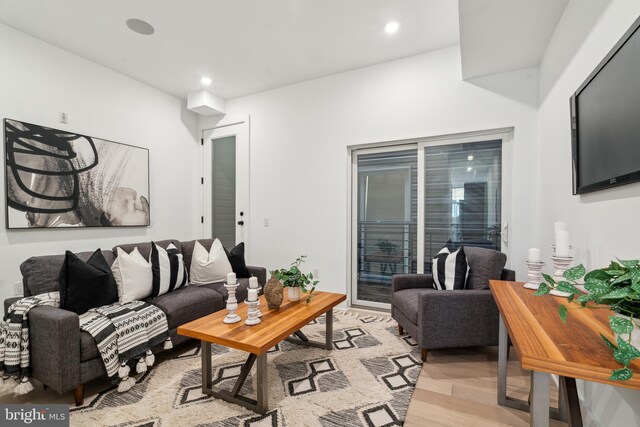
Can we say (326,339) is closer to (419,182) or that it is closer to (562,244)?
(562,244)

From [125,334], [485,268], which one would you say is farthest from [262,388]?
[485,268]

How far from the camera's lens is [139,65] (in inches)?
134

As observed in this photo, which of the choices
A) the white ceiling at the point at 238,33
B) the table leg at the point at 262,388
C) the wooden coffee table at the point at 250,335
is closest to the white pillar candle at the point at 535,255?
the wooden coffee table at the point at 250,335

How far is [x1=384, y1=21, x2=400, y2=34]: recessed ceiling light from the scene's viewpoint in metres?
2.73

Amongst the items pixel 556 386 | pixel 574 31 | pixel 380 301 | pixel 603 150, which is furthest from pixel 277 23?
pixel 556 386

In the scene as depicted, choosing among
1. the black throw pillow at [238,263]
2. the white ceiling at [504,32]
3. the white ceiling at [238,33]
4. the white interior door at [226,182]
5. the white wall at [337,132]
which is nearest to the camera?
the white ceiling at [504,32]

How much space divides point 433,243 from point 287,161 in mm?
2035

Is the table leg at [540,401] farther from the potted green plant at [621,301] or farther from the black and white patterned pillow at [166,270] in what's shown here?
the black and white patterned pillow at [166,270]

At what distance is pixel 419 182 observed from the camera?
332 centimetres

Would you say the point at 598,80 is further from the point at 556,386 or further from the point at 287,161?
the point at 287,161

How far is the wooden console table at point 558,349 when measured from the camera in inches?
32.3

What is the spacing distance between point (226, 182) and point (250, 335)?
306 cm

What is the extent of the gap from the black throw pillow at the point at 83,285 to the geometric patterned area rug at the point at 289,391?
59 centimetres

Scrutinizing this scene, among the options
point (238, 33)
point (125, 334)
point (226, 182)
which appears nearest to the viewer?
point (125, 334)
